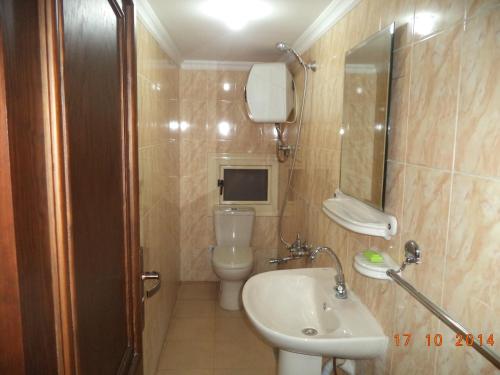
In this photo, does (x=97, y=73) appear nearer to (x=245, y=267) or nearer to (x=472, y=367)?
(x=472, y=367)

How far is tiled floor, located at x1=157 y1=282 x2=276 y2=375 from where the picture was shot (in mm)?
2691

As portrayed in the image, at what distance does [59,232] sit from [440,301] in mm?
1019

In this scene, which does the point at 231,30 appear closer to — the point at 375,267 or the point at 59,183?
the point at 375,267

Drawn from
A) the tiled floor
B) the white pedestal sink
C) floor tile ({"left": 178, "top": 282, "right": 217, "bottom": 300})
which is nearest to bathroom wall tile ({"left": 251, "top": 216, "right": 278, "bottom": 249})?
floor tile ({"left": 178, "top": 282, "right": 217, "bottom": 300})

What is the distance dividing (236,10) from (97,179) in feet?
5.66

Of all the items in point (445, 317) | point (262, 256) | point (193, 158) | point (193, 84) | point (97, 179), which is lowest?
point (262, 256)

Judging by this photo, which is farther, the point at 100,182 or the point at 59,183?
the point at 100,182

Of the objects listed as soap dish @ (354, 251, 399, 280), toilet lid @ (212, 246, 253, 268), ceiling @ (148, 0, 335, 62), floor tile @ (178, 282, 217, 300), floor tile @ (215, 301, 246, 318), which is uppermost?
ceiling @ (148, 0, 335, 62)

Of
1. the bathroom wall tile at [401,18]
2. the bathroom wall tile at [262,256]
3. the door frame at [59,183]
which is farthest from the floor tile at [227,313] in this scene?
the door frame at [59,183]

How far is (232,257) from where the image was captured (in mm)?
3477

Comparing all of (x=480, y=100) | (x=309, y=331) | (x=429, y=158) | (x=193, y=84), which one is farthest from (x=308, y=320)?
(x=193, y=84)

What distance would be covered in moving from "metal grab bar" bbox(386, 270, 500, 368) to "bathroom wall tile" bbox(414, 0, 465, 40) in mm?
774
